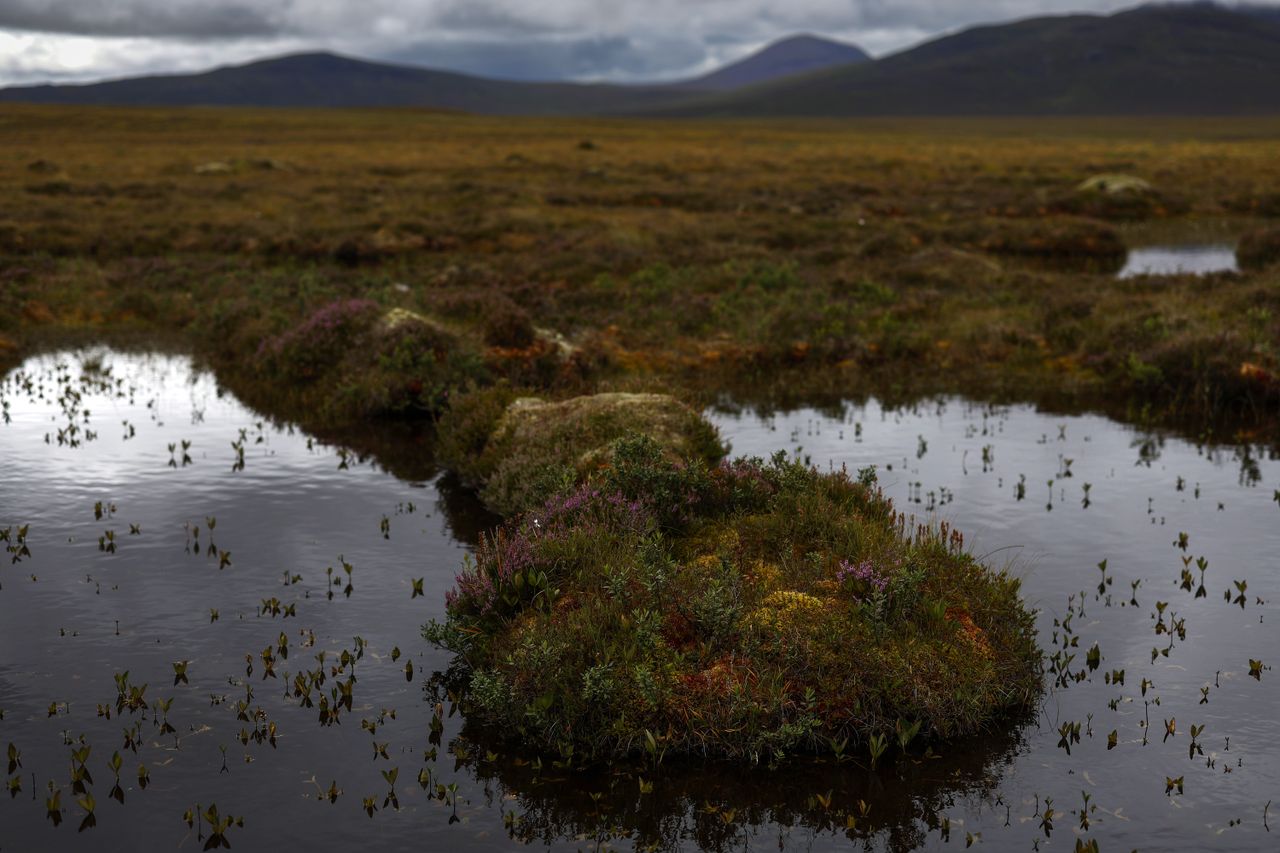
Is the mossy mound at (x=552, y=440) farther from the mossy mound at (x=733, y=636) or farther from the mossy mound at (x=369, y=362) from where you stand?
the mossy mound at (x=733, y=636)

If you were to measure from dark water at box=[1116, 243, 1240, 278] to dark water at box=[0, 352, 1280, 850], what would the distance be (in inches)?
885

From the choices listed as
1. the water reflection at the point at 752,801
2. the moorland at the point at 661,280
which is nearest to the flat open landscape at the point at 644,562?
the water reflection at the point at 752,801

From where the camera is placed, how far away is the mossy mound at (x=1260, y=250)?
37.5m

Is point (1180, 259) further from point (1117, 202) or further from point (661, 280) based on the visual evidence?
point (661, 280)

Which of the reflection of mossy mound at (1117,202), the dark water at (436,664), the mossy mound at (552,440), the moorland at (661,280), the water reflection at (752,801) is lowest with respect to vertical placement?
the water reflection at (752,801)

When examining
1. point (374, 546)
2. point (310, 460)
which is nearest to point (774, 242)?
point (310, 460)

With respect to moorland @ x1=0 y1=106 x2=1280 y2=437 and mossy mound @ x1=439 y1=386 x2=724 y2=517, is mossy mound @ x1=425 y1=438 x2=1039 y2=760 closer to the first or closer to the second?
mossy mound @ x1=439 y1=386 x2=724 y2=517

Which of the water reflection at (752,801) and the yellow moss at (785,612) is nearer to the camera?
the water reflection at (752,801)

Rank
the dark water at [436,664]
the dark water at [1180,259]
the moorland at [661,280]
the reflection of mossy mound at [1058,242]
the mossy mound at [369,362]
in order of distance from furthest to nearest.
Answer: the reflection of mossy mound at [1058,242]
the dark water at [1180,259]
the moorland at [661,280]
the mossy mound at [369,362]
the dark water at [436,664]

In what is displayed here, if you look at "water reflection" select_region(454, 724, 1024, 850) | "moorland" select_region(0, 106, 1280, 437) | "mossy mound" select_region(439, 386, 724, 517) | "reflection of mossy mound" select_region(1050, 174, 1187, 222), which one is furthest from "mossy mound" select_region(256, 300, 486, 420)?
"reflection of mossy mound" select_region(1050, 174, 1187, 222)

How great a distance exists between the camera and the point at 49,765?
835 cm

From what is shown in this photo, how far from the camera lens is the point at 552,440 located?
49.6 ft

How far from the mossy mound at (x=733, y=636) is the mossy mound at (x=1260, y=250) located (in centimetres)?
3221

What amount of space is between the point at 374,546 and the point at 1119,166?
86.0m
